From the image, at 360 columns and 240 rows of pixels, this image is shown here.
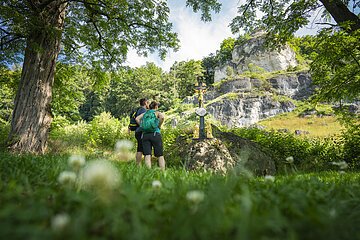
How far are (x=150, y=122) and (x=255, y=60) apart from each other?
63.4m

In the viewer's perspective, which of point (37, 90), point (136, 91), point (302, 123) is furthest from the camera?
point (136, 91)

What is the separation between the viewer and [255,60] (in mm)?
62750

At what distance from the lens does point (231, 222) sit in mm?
741

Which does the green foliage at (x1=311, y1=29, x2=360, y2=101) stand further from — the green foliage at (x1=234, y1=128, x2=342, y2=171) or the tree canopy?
the green foliage at (x1=234, y1=128, x2=342, y2=171)

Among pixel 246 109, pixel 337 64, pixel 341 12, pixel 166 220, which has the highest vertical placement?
pixel 246 109

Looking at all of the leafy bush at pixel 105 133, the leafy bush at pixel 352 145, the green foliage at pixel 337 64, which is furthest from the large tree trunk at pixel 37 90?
the leafy bush at pixel 352 145

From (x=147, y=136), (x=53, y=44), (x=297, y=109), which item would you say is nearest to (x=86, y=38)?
(x=53, y=44)

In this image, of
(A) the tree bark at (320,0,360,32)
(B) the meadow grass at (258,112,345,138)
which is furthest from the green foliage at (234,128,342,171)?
(B) the meadow grass at (258,112,345,138)

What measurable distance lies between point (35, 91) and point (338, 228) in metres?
6.43

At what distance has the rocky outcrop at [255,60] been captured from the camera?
5928cm

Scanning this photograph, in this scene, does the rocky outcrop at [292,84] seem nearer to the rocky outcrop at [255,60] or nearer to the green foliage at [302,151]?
the rocky outcrop at [255,60]

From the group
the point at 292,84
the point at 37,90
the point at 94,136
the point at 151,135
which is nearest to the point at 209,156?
the point at 151,135

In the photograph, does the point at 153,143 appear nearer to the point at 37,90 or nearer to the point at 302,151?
the point at 37,90

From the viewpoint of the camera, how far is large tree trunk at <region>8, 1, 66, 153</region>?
533cm
